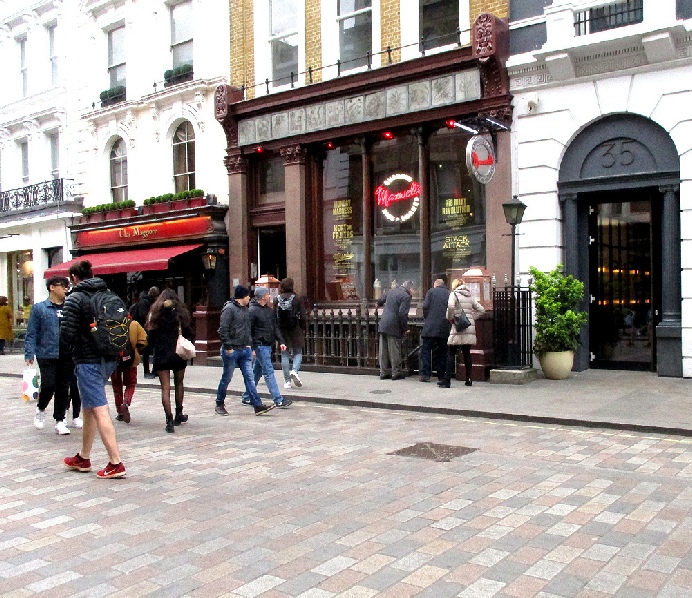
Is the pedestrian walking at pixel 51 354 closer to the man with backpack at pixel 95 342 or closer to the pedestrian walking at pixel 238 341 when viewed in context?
the pedestrian walking at pixel 238 341

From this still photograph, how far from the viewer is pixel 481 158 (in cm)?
1340

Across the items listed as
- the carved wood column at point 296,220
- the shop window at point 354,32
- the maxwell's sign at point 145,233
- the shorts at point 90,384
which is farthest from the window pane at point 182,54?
the shorts at point 90,384

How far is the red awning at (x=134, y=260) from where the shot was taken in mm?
18391

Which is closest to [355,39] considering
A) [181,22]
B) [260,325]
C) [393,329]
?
[181,22]

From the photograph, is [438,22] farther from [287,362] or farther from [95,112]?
[95,112]

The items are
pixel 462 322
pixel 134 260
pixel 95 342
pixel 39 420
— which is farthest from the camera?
pixel 134 260

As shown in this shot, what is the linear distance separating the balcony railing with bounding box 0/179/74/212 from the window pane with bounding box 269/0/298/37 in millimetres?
8862

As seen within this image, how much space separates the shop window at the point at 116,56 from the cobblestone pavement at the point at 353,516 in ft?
51.2

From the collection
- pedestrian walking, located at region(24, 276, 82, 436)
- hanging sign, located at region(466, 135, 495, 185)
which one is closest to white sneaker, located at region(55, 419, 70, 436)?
pedestrian walking, located at region(24, 276, 82, 436)

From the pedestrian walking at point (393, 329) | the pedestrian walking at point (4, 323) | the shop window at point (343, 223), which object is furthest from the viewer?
the pedestrian walking at point (4, 323)

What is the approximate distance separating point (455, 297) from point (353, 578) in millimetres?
8368

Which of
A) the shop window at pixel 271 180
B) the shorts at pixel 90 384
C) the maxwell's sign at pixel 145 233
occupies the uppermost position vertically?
the shop window at pixel 271 180

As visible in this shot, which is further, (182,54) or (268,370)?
(182,54)

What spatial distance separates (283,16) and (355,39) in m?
2.47
